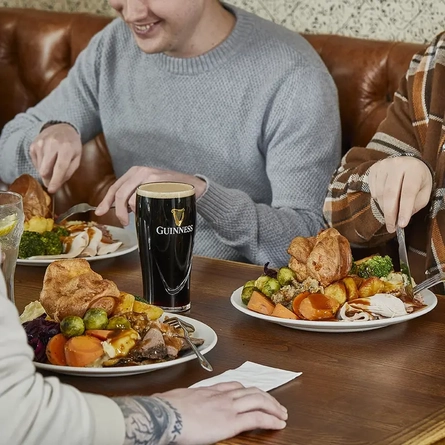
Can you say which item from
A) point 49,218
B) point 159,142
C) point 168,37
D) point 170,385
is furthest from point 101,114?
point 170,385

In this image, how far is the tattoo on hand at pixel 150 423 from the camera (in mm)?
1077

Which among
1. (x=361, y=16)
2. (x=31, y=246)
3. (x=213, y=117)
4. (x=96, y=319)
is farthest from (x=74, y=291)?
(x=361, y=16)

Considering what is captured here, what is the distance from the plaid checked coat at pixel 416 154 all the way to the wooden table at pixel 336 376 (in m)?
0.42

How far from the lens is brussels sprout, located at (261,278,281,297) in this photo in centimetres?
152

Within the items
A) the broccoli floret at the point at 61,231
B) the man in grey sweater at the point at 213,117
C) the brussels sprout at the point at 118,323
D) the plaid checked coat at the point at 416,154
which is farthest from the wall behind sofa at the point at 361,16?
the brussels sprout at the point at 118,323

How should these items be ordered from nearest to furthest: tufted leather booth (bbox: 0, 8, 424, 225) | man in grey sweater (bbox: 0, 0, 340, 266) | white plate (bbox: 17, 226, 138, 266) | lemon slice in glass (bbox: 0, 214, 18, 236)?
lemon slice in glass (bbox: 0, 214, 18, 236) < white plate (bbox: 17, 226, 138, 266) < man in grey sweater (bbox: 0, 0, 340, 266) < tufted leather booth (bbox: 0, 8, 424, 225)

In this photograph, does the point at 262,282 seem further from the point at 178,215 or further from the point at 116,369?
the point at 116,369

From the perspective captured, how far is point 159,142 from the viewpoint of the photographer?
2621 millimetres

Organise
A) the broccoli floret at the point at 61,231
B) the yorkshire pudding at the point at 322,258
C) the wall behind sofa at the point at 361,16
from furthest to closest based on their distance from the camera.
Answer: the wall behind sofa at the point at 361,16
the broccoli floret at the point at 61,231
the yorkshire pudding at the point at 322,258

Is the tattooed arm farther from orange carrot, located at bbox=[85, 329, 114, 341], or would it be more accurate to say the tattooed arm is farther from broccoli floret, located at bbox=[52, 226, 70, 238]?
broccoli floret, located at bbox=[52, 226, 70, 238]

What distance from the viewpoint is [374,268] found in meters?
1.56

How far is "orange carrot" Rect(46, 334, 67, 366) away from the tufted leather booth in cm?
150

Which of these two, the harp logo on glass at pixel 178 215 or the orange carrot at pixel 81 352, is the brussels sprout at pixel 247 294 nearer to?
the harp logo on glass at pixel 178 215

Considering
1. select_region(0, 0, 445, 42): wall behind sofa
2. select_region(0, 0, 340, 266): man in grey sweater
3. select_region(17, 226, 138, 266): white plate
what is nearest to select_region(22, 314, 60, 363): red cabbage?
select_region(17, 226, 138, 266): white plate
